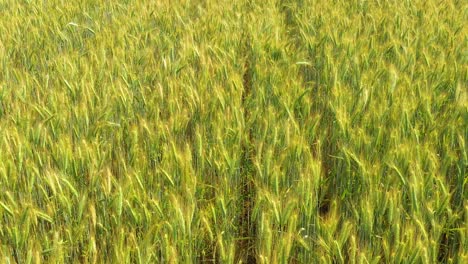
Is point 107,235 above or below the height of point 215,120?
below

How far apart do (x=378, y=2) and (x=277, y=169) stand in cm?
185

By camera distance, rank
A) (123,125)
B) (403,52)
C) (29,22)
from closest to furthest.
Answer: (123,125) < (403,52) < (29,22)

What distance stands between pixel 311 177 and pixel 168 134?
0.46m

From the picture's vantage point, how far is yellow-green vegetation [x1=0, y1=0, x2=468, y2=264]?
1214 millimetres

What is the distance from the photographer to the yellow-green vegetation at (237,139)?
1.21 metres

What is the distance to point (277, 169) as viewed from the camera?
1315 millimetres

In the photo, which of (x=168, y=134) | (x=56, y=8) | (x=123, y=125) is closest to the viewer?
(x=168, y=134)

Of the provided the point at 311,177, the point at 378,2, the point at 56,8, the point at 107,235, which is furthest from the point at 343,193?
the point at 56,8

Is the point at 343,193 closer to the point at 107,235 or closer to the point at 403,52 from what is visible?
the point at 107,235

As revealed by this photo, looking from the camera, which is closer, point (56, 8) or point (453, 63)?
point (453, 63)

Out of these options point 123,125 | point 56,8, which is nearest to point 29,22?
point 56,8

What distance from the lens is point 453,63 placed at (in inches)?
76.8

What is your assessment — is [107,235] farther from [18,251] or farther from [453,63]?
[453,63]

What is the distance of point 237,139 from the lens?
152 centimetres
